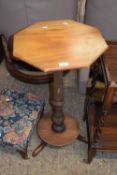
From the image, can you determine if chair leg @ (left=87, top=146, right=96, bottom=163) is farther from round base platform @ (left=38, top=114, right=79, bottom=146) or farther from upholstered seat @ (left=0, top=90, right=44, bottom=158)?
upholstered seat @ (left=0, top=90, right=44, bottom=158)

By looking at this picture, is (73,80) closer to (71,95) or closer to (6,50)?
(71,95)

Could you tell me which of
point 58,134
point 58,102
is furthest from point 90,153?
point 58,102

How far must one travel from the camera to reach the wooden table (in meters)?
0.99

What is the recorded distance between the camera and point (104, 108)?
3.59 feet

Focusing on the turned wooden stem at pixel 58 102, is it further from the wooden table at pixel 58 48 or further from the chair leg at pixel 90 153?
the chair leg at pixel 90 153

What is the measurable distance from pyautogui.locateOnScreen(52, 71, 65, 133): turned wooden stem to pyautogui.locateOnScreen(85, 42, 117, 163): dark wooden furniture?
0.65ft

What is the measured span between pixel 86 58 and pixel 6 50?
0.89 metres

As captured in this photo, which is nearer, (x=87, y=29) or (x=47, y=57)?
(x=47, y=57)

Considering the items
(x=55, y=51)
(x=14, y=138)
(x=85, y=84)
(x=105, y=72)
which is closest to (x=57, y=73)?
(x=55, y=51)

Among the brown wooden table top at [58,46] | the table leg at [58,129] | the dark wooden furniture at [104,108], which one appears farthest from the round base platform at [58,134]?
the brown wooden table top at [58,46]

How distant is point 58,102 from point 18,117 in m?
0.36

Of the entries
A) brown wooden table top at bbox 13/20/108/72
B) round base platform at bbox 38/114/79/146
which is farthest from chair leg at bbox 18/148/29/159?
brown wooden table top at bbox 13/20/108/72

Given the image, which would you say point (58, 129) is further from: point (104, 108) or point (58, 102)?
point (104, 108)

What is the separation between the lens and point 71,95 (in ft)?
6.25
